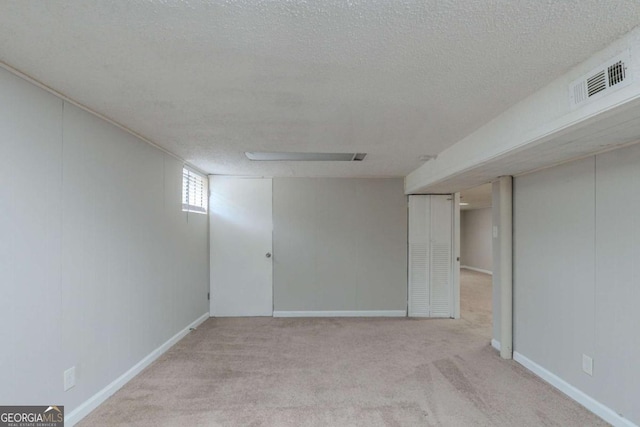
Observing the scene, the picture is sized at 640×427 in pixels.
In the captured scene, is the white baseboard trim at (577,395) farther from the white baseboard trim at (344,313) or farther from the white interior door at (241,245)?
the white interior door at (241,245)

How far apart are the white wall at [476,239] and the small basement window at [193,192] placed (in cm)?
838

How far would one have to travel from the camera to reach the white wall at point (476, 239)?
973 centimetres

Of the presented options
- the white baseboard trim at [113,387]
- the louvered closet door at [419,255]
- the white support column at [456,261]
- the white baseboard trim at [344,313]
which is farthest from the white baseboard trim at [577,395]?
the white baseboard trim at [113,387]

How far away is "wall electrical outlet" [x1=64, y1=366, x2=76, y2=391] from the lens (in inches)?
83.8

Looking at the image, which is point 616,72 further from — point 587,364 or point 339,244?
point 339,244

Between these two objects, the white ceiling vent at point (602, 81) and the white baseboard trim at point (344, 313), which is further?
the white baseboard trim at point (344, 313)

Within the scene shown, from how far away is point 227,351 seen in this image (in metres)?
3.58

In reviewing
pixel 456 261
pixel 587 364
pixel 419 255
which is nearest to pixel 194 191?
pixel 419 255

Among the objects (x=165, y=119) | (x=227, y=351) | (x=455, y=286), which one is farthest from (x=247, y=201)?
(x=455, y=286)

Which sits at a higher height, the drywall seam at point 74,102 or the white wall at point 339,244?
the drywall seam at point 74,102

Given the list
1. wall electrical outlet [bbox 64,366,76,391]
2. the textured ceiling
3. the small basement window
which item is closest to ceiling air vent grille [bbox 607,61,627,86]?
the textured ceiling

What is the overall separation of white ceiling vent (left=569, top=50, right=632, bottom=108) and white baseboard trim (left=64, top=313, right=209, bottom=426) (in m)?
3.64

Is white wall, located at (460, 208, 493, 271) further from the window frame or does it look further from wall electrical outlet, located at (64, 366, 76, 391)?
wall electrical outlet, located at (64, 366, 76, 391)

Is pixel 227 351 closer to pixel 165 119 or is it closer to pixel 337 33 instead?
pixel 165 119
